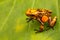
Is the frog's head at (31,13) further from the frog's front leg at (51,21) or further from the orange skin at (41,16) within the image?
the frog's front leg at (51,21)

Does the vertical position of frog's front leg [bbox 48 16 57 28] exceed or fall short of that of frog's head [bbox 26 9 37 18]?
it falls short

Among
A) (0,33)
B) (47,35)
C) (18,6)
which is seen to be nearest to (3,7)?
(18,6)

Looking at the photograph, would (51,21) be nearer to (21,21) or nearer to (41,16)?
(41,16)

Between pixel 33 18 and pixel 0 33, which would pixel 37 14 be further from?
pixel 0 33

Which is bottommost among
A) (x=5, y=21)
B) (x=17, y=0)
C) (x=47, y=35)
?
(x=47, y=35)

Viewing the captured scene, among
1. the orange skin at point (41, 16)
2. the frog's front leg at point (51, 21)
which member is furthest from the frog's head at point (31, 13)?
the frog's front leg at point (51, 21)

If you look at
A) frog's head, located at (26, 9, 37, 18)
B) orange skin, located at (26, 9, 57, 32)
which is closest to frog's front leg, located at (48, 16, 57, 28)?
orange skin, located at (26, 9, 57, 32)

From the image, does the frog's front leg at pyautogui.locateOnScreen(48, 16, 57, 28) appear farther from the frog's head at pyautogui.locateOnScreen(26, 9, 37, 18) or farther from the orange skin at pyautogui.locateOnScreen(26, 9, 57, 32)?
the frog's head at pyautogui.locateOnScreen(26, 9, 37, 18)

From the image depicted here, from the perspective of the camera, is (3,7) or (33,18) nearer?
(33,18)

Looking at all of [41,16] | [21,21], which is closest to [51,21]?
[41,16]
